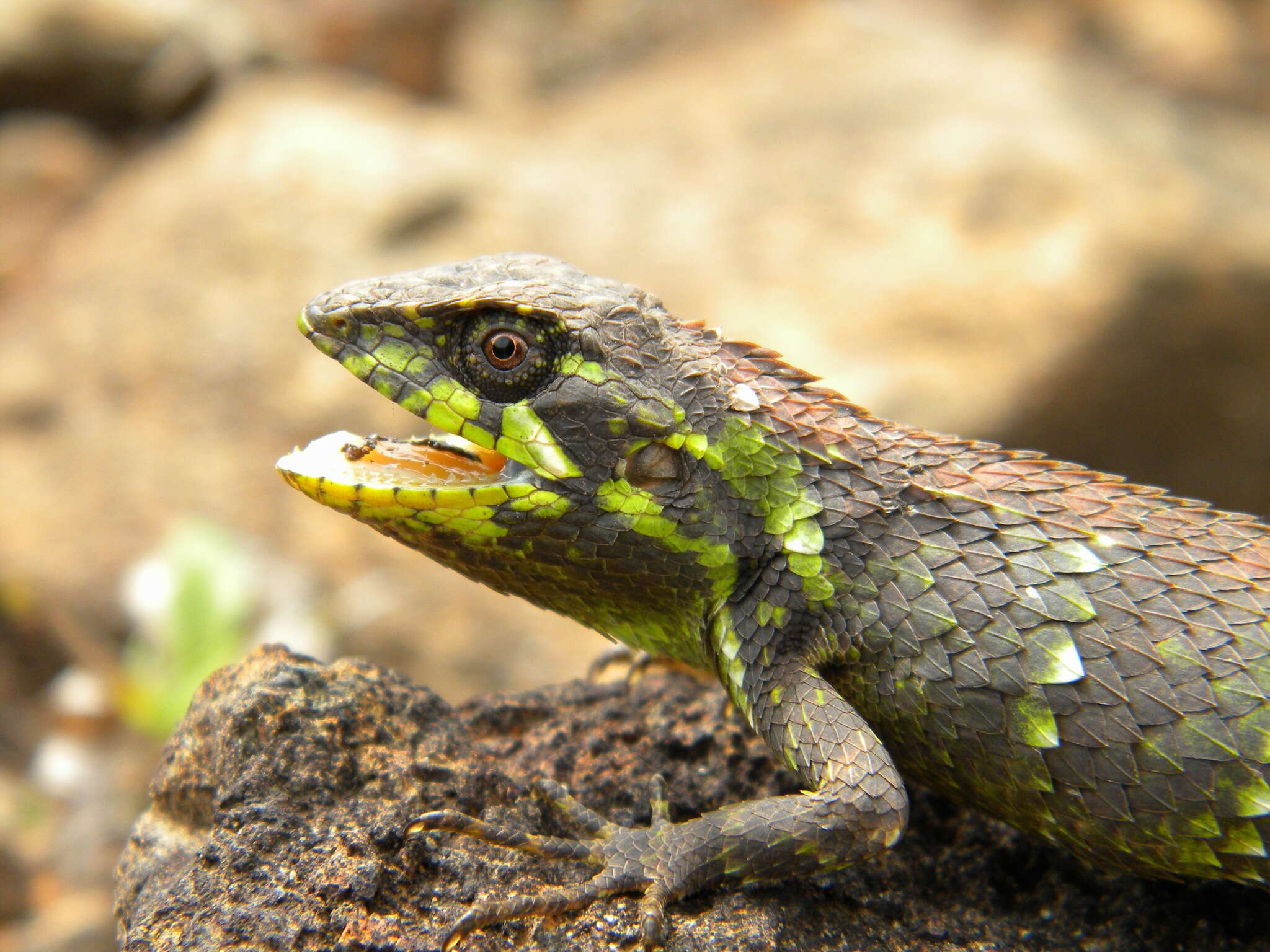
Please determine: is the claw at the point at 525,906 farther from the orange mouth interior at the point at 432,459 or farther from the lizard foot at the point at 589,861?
the orange mouth interior at the point at 432,459

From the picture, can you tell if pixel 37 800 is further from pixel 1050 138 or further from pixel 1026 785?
pixel 1050 138

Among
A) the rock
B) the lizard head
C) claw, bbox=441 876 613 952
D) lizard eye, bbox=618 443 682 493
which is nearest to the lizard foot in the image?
claw, bbox=441 876 613 952

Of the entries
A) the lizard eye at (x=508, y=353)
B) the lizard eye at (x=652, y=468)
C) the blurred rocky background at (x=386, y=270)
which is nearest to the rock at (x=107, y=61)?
the blurred rocky background at (x=386, y=270)

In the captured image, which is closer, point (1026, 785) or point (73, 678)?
point (1026, 785)

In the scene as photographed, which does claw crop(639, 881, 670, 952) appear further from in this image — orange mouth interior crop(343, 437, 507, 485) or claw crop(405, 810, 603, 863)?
orange mouth interior crop(343, 437, 507, 485)

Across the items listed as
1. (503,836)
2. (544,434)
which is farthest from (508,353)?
(503,836)

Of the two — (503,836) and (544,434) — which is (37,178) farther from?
(503,836)

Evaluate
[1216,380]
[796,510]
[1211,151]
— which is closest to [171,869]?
[796,510]

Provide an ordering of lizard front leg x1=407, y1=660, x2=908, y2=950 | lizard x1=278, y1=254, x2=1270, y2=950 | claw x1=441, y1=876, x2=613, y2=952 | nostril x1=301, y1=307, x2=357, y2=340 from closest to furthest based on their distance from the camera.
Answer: claw x1=441, y1=876, x2=613, y2=952 < lizard front leg x1=407, y1=660, x2=908, y2=950 < lizard x1=278, y1=254, x2=1270, y2=950 < nostril x1=301, y1=307, x2=357, y2=340
